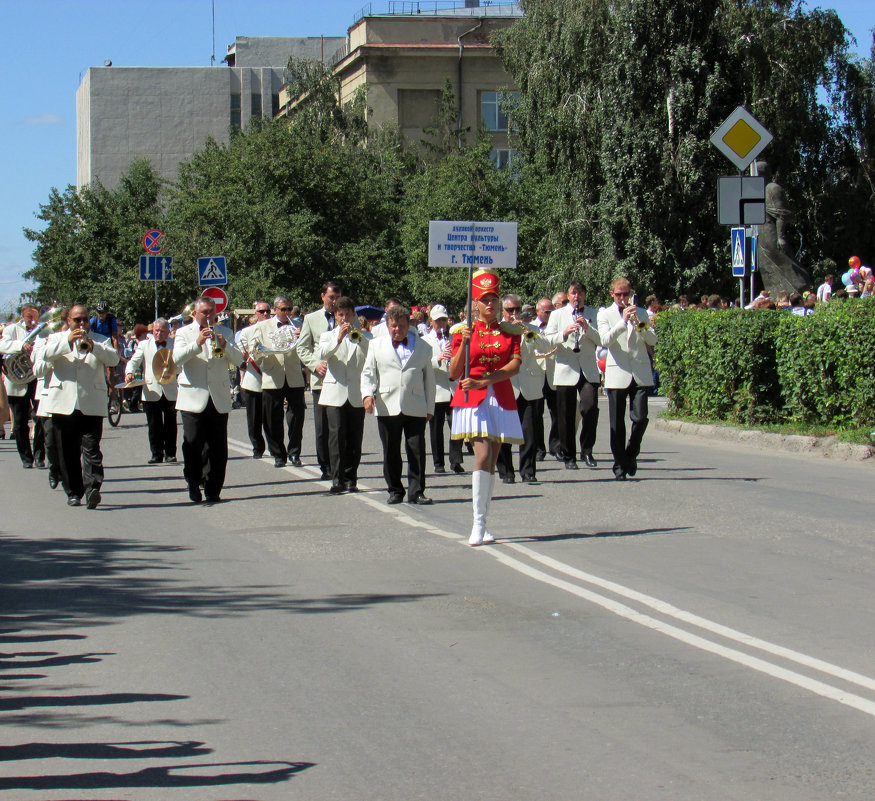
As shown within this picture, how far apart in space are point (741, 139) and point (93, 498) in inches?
406

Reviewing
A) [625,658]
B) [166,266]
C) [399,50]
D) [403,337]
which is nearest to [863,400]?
[403,337]

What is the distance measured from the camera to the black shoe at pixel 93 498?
1321cm

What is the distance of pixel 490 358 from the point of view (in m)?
10.6

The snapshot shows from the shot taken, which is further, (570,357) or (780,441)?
(780,441)

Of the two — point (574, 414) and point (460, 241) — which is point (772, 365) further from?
point (460, 241)

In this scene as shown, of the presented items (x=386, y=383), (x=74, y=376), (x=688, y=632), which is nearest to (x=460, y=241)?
(x=386, y=383)

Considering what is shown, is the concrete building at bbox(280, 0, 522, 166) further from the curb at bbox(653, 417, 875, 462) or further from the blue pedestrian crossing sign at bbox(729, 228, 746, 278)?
the curb at bbox(653, 417, 875, 462)

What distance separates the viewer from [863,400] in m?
16.4

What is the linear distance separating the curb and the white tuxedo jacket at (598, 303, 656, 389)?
3.17 metres

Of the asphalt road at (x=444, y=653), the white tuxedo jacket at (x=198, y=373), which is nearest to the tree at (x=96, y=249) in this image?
the white tuxedo jacket at (x=198, y=373)

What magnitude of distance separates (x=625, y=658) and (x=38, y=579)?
450 centimetres

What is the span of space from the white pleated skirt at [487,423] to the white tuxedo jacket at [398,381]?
2280 mm

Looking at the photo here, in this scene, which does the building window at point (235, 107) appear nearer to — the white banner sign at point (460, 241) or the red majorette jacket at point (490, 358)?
the white banner sign at point (460, 241)

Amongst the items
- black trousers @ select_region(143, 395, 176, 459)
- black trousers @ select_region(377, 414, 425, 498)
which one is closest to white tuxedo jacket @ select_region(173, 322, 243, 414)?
black trousers @ select_region(377, 414, 425, 498)
